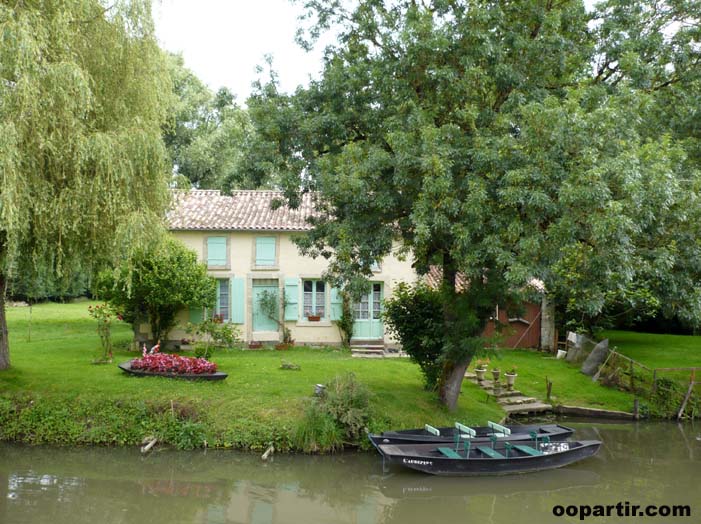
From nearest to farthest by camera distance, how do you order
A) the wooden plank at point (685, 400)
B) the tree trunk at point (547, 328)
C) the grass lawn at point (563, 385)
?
the wooden plank at point (685, 400), the grass lawn at point (563, 385), the tree trunk at point (547, 328)

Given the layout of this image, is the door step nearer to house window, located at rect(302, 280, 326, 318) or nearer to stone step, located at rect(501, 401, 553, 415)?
house window, located at rect(302, 280, 326, 318)

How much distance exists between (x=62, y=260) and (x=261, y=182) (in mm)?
4765

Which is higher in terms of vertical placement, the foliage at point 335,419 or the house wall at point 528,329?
the house wall at point 528,329

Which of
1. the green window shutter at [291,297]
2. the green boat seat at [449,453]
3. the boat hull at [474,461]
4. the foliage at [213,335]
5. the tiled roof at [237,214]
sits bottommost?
the boat hull at [474,461]

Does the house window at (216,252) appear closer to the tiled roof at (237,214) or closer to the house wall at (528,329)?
the tiled roof at (237,214)

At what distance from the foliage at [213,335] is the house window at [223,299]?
53cm

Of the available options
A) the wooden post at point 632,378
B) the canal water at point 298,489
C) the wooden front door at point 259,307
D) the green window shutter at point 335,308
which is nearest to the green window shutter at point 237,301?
the wooden front door at point 259,307

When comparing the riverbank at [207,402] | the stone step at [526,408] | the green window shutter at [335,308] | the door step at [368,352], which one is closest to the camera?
the riverbank at [207,402]

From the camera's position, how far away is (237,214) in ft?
81.8

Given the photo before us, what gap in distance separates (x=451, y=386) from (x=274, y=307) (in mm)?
9906

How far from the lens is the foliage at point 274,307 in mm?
24250

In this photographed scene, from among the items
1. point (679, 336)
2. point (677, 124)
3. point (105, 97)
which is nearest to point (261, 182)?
point (105, 97)

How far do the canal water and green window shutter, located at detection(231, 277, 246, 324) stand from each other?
10.4 meters

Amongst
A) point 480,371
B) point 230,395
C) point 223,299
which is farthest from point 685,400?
point 223,299
